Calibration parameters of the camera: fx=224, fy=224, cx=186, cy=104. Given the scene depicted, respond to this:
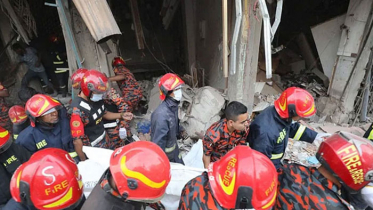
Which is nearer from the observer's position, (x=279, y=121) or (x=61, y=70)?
(x=279, y=121)

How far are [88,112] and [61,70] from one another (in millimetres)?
3808

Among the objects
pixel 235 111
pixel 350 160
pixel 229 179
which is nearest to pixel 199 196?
pixel 229 179

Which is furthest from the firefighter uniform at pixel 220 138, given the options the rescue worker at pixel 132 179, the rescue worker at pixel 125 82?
the rescue worker at pixel 125 82

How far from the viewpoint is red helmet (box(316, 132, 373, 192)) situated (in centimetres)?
140

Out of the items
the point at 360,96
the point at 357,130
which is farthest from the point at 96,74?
the point at 360,96

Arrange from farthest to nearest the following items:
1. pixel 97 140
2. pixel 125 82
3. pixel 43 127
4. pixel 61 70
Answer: pixel 61 70 < pixel 125 82 < pixel 97 140 < pixel 43 127

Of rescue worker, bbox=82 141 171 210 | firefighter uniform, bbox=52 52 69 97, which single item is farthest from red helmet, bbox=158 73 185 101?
firefighter uniform, bbox=52 52 69 97

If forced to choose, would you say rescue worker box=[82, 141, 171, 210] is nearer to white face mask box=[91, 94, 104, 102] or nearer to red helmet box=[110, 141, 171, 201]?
red helmet box=[110, 141, 171, 201]

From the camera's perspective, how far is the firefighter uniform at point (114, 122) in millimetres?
3549

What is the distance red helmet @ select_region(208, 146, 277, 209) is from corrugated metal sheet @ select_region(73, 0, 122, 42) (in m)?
1.94

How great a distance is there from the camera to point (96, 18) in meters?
2.46

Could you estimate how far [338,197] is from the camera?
1.48 metres

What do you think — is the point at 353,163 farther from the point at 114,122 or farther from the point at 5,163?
the point at 114,122

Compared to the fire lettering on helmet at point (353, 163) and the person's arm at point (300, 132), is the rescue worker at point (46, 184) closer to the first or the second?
the fire lettering on helmet at point (353, 163)
